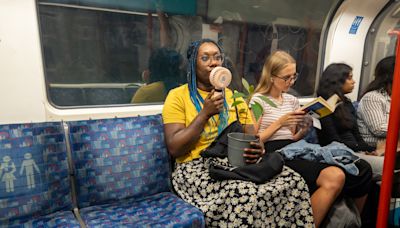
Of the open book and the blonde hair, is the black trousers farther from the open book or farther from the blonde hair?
the blonde hair

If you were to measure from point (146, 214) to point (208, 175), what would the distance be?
434mm

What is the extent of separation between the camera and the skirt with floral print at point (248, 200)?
1.69 meters

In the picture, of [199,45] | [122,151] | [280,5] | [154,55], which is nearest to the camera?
[122,151]

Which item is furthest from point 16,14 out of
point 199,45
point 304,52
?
point 304,52

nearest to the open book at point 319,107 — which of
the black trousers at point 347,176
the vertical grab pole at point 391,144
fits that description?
the black trousers at point 347,176

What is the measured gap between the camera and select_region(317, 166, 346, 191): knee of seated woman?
2014 mm

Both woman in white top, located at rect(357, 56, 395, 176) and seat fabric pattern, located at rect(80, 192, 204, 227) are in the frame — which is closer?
seat fabric pattern, located at rect(80, 192, 204, 227)

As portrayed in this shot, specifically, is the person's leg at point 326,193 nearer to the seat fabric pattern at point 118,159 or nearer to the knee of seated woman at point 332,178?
the knee of seated woman at point 332,178

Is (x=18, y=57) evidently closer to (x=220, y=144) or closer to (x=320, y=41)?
Result: (x=220, y=144)

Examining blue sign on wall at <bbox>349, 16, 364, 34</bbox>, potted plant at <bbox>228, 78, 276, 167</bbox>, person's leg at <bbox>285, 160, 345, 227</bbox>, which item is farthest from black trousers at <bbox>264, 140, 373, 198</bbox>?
blue sign on wall at <bbox>349, 16, 364, 34</bbox>

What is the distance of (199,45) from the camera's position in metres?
2.19

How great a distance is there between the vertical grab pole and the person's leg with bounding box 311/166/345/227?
0.44m

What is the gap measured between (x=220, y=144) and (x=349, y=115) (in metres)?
1.41

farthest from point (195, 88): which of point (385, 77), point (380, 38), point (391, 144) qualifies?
point (380, 38)
